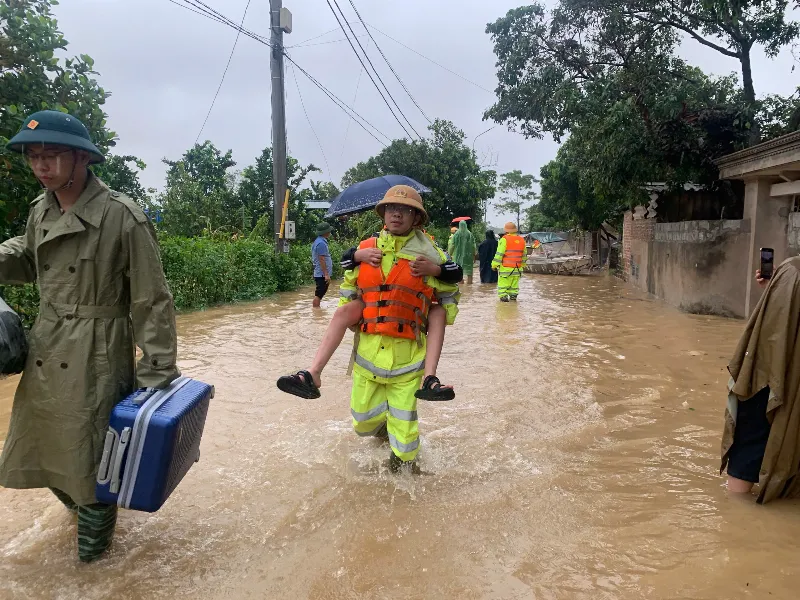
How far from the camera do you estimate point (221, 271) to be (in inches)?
460

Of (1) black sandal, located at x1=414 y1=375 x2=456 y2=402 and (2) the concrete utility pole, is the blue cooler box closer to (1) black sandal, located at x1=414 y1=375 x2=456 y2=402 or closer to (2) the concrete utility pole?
Result: (1) black sandal, located at x1=414 y1=375 x2=456 y2=402

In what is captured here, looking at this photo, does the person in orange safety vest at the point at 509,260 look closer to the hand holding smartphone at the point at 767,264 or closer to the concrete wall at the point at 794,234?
the concrete wall at the point at 794,234

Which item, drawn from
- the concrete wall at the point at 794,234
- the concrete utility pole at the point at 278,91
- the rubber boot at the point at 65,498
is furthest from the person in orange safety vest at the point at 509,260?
the rubber boot at the point at 65,498

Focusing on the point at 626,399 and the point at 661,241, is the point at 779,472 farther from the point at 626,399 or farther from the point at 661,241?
the point at 661,241

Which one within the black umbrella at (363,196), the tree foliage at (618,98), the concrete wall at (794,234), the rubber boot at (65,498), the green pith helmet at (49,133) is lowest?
the rubber boot at (65,498)

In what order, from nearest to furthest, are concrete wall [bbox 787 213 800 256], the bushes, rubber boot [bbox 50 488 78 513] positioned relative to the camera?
rubber boot [bbox 50 488 78 513] < concrete wall [bbox 787 213 800 256] < the bushes

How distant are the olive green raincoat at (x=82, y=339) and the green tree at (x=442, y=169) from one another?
970 inches

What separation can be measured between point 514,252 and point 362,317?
27.7ft

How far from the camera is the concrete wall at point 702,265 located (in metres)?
9.97

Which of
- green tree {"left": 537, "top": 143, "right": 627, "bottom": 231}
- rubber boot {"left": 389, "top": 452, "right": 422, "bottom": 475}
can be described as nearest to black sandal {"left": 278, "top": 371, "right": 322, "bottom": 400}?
rubber boot {"left": 389, "top": 452, "right": 422, "bottom": 475}

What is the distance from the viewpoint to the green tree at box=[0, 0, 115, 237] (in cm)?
477

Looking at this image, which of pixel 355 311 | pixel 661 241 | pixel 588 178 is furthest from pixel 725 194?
pixel 355 311

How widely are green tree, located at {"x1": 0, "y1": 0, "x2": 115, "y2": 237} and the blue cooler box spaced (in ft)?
9.67

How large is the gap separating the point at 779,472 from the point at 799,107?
8.98 metres
